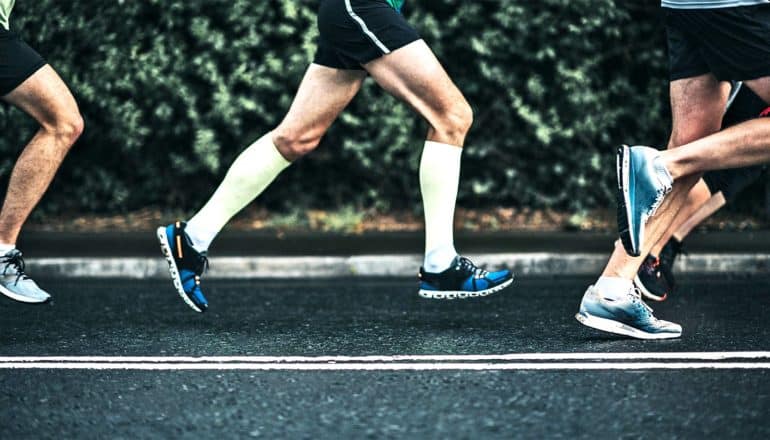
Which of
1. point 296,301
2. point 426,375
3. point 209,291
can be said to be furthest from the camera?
point 209,291

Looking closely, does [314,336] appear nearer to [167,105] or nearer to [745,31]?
[745,31]

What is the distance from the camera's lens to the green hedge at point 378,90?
8914 mm

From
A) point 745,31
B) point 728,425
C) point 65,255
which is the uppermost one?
point 745,31

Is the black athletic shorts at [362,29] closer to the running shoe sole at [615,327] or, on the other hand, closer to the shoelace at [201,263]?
the shoelace at [201,263]

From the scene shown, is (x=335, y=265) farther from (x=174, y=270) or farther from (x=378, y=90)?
(x=174, y=270)

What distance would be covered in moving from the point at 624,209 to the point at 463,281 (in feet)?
2.57

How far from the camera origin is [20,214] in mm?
5578

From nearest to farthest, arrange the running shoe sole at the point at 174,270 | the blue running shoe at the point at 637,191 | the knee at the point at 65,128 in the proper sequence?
1. the blue running shoe at the point at 637,191
2. the running shoe sole at the point at 174,270
3. the knee at the point at 65,128

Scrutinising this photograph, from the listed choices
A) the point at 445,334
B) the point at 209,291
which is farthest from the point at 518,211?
the point at 445,334

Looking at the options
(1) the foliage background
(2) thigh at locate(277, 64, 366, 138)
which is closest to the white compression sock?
(2) thigh at locate(277, 64, 366, 138)

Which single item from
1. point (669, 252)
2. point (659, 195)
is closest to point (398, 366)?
point (659, 195)

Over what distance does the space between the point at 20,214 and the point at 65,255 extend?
2.44 metres

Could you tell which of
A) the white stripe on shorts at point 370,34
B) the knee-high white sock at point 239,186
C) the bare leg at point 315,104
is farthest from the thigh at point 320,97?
the white stripe on shorts at point 370,34

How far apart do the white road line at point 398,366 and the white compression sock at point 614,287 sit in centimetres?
49
